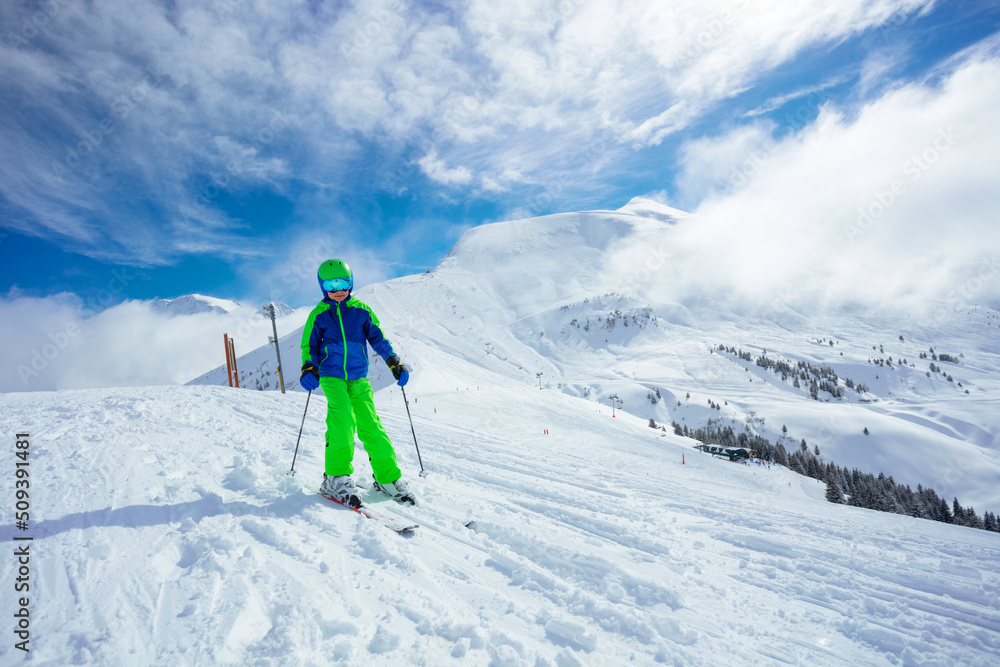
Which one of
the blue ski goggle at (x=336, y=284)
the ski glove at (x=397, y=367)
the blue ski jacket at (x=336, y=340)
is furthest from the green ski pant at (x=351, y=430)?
the blue ski goggle at (x=336, y=284)

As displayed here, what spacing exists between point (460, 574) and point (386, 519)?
1.22m

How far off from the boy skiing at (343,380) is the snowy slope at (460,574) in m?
0.47

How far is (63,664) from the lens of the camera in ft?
6.83

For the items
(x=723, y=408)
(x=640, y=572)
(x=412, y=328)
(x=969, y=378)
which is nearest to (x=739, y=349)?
(x=723, y=408)

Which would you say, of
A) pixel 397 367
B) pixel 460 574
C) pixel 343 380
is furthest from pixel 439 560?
pixel 397 367

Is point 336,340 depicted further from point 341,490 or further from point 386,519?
point 386,519

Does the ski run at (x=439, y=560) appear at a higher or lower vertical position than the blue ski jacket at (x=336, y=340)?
lower

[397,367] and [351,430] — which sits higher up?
[397,367]

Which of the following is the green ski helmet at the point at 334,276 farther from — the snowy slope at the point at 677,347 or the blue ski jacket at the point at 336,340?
the snowy slope at the point at 677,347

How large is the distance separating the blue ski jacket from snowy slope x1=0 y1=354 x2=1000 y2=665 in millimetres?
1500

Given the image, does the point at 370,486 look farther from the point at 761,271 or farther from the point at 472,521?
the point at 761,271

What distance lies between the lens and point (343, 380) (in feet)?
16.4

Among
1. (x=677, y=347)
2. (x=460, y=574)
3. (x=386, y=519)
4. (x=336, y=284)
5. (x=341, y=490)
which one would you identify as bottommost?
(x=460, y=574)

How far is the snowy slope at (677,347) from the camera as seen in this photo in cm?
8594
